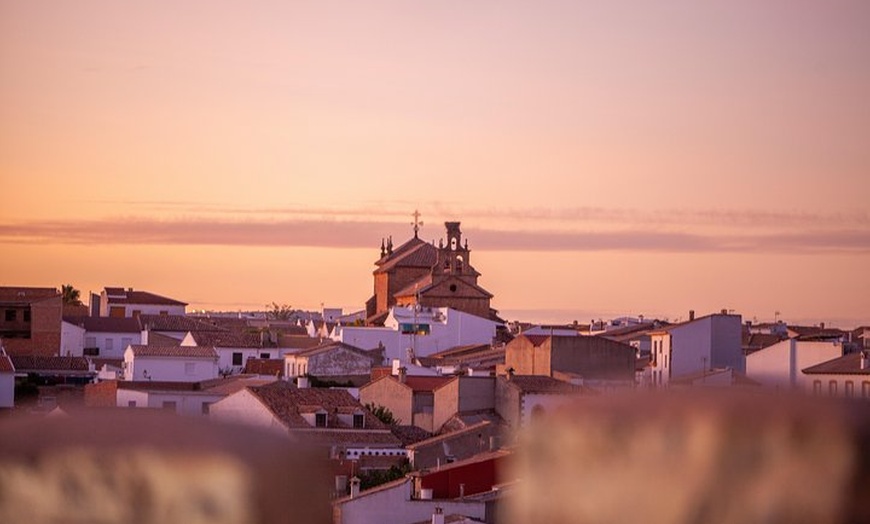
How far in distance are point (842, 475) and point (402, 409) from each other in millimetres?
27213

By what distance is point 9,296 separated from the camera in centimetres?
6097

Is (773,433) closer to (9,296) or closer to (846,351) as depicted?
(846,351)

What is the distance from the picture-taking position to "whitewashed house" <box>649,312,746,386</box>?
3475cm

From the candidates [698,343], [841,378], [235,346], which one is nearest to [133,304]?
[235,346]

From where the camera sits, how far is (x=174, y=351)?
49594mm

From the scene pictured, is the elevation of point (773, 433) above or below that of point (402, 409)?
above

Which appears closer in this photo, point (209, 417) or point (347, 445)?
point (209, 417)

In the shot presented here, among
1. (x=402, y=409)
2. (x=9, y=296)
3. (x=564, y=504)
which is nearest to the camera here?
(x=564, y=504)

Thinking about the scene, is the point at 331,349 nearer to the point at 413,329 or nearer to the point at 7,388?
the point at 413,329

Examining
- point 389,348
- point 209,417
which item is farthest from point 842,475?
point 389,348

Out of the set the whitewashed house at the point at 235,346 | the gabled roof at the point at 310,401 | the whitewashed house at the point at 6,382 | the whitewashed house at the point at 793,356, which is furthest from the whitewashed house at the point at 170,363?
the whitewashed house at the point at 793,356

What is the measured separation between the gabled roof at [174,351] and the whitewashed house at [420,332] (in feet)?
14.6

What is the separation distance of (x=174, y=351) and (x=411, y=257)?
19751 millimetres

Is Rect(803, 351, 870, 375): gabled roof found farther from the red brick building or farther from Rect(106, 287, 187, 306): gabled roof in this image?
Rect(106, 287, 187, 306): gabled roof
